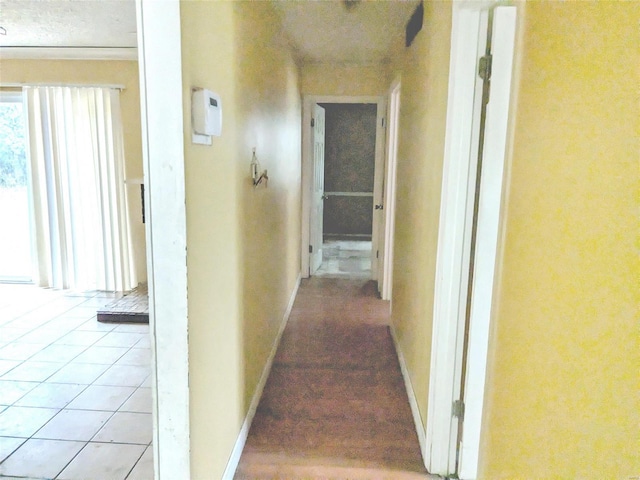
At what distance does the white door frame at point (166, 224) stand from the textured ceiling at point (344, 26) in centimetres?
173

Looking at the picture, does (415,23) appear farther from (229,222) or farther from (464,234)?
(229,222)

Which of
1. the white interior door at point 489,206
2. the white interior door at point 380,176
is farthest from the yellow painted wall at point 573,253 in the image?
the white interior door at point 380,176

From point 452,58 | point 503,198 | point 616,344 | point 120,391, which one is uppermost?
point 452,58

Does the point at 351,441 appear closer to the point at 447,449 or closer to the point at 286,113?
the point at 447,449

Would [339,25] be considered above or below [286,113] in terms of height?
above

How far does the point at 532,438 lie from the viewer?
107cm

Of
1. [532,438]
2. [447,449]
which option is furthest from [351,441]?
[532,438]

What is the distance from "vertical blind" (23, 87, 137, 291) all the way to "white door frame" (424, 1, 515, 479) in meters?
3.63

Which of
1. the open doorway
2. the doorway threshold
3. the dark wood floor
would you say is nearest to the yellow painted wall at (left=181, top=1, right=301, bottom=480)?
the dark wood floor

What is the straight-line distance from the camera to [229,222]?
5.85 feet

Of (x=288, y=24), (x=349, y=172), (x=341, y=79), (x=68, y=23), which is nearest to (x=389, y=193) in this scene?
(x=341, y=79)

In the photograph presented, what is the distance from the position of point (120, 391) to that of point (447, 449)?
6.08 feet

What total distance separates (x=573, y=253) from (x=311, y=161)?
4.23 metres

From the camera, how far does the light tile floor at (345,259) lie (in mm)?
5473
